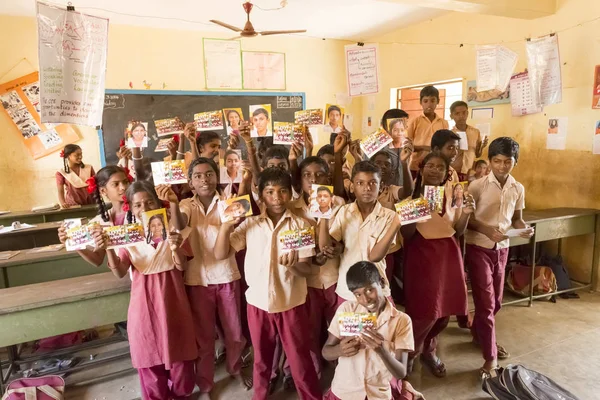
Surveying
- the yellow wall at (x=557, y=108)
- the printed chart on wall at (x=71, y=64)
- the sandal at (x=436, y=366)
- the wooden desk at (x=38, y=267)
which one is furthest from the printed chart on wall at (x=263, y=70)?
the sandal at (x=436, y=366)

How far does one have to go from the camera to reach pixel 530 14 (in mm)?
3691

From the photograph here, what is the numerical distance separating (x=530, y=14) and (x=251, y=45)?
3516 millimetres

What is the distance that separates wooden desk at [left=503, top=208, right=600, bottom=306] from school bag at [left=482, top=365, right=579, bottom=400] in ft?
4.06

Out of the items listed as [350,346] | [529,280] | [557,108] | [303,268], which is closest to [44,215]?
[303,268]

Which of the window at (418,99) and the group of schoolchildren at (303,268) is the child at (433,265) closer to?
the group of schoolchildren at (303,268)

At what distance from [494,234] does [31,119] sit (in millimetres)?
5138

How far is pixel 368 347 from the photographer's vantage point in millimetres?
1557

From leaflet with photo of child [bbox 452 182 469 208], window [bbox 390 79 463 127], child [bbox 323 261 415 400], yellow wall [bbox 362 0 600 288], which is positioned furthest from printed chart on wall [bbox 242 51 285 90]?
child [bbox 323 261 415 400]

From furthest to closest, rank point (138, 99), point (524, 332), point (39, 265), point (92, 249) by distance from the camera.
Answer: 1. point (138, 99)
2. point (524, 332)
3. point (39, 265)
4. point (92, 249)

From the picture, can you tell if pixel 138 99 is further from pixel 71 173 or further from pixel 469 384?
pixel 469 384

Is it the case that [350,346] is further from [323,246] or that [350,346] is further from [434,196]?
[434,196]

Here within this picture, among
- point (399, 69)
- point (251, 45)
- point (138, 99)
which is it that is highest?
point (251, 45)

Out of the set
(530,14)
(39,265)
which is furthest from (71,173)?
(530,14)

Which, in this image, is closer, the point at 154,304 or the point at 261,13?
the point at 154,304
